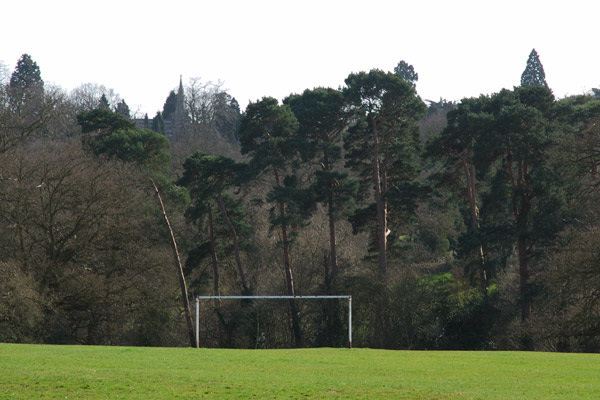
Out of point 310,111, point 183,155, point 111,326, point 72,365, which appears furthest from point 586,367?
point 183,155

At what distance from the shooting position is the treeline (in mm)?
39719

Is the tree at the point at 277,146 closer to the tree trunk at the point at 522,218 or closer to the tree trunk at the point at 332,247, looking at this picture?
the tree trunk at the point at 332,247

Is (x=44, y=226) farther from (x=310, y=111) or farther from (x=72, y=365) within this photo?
(x=72, y=365)

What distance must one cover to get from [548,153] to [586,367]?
23153 mm

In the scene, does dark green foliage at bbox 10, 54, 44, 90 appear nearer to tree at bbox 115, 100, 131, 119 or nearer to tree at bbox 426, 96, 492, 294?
tree at bbox 115, 100, 131, 119

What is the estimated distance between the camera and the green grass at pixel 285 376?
14703 mm

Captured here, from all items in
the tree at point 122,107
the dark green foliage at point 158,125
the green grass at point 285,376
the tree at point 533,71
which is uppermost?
the tree at point 533,71

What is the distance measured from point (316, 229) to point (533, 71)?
56137mm

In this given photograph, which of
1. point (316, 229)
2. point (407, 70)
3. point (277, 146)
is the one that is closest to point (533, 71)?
point (407, 70)

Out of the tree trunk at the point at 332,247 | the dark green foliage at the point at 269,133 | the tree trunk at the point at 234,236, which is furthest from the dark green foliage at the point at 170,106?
the tree trunk at the point at 332,247

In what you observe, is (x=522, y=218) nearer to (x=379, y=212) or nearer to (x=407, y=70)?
(x=379, y=212)

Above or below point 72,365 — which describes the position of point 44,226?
above

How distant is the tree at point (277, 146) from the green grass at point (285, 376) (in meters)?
24.8

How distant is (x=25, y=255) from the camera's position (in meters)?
42.0
